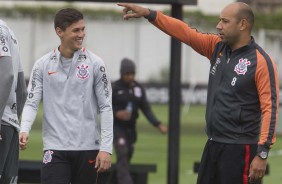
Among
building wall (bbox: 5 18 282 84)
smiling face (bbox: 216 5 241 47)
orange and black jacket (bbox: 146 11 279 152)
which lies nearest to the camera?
orange and black jacket (bbox: 146 11 279 152)

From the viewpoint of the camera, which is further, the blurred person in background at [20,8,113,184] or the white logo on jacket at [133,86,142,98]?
the white logo on jacket at [133,86,142,98]

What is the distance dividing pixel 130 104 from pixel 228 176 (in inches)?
224

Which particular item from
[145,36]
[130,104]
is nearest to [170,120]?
[130,104]

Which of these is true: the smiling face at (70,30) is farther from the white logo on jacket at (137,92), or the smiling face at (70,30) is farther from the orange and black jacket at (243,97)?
the white logo on jacket at (137,92)

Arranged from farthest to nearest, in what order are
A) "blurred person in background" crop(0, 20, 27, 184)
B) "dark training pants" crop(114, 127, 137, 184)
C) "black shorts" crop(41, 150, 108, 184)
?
"dark training pants" crop(114, 127, 137, 184)
"black shorts" crop(41, 150, 108, 184)
"blurred person in background" crop(0, 20, 27, 184)

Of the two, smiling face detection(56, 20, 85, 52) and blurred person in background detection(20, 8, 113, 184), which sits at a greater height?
smiling face detection(56, 20, 85, 52)

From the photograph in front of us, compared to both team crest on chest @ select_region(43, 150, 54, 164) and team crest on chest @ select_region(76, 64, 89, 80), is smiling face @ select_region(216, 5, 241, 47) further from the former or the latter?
team crest on chest @ select_region(43, 150, 54, 164)

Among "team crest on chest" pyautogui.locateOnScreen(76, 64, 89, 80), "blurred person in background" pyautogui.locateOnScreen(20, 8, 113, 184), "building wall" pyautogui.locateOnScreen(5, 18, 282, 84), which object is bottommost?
"building wall" pyautogui.locateOnScreen(5, 18, 282, 84)

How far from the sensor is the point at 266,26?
139 ft

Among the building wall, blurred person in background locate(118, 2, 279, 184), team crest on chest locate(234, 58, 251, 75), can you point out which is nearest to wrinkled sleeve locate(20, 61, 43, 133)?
blurred person in background locate(118, 2, 279, 184)

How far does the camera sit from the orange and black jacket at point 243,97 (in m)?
7.51

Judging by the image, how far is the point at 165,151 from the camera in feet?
71.1

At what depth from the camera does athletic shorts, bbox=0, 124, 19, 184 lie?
7715 millimetres

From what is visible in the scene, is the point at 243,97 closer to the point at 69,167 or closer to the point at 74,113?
the point at 74,113
